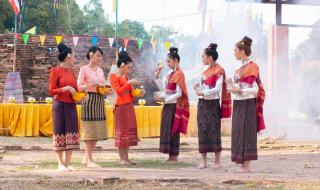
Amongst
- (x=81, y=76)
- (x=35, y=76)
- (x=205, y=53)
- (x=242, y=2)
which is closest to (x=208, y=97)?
(x=205, y=53)

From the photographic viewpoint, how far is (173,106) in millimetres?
9391

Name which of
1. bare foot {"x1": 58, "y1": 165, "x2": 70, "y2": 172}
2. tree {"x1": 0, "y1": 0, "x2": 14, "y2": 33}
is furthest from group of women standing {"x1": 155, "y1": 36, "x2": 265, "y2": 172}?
tree {"x1": 0, "y1": 0, "x2": 14, "y2": 33}

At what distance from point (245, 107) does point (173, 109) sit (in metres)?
1.64

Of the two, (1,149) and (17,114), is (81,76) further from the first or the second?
(17,114)

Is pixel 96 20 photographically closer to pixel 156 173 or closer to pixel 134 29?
pixel 134 29

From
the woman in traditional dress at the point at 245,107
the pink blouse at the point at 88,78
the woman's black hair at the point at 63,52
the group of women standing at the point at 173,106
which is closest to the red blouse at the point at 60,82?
the group of women standing at the point at 173,106

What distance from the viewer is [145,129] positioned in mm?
16766

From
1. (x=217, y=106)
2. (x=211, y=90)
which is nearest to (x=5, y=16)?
(x=217, y=106)

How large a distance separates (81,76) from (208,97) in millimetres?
1767

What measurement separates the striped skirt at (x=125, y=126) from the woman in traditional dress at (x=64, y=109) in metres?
0.98

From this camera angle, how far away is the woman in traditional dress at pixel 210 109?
8617 millimetres

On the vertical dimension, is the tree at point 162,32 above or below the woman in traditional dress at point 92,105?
Result: above

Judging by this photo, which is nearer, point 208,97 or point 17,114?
point 208,97

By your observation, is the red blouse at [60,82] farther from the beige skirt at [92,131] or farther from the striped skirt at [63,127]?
the beige skirt at [92,131]
